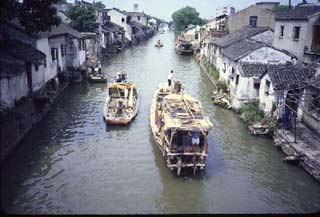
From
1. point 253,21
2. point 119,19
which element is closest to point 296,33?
point 253,21

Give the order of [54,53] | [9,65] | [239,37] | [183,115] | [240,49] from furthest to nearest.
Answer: [239,37] < [240,49] < [54,53] < [9,65] < [183,115]

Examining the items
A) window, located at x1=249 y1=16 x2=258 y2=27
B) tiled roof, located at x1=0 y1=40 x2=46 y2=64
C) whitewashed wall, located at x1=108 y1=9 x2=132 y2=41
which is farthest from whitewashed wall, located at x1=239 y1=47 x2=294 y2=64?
whitewashed wall, located at x1=108 y1=9 x2=132 y2=41

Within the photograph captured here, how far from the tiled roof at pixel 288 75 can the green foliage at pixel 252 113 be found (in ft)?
7.04

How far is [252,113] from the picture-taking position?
1856 cm

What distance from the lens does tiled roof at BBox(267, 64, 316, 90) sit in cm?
1672

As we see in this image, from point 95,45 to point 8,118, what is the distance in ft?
92.9

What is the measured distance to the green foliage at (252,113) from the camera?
18266 mm

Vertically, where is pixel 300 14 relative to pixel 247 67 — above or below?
above

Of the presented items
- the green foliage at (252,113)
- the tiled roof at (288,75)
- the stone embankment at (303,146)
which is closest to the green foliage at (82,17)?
the green foliage at (252,113)

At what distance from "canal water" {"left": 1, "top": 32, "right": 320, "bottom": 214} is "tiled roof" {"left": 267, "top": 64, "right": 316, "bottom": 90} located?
10.1 feet

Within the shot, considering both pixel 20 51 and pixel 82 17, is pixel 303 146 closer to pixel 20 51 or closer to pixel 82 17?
pixel 20 51

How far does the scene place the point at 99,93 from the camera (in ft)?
84.7

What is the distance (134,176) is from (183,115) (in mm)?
3279

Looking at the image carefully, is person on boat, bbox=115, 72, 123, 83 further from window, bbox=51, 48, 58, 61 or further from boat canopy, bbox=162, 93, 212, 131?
boat canopy, bbox=162, 93, 212, 131
